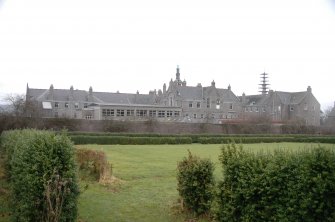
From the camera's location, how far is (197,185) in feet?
29.7

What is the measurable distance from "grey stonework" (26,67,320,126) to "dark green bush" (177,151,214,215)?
6078cm

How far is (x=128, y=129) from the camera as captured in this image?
4922 centimetres

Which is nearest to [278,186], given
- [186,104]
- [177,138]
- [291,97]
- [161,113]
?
[177,138]

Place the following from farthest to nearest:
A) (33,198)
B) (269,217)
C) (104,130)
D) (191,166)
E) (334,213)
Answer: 1. (104,130)
2. (191,166)
3. (33,198)
4. (269,217)
5. (334,213)

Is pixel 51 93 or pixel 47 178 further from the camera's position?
pixel 51 93

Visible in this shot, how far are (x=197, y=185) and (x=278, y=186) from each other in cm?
351

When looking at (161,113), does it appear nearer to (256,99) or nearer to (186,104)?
(186,104)

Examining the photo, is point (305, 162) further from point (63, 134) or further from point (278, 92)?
point (278, 92)

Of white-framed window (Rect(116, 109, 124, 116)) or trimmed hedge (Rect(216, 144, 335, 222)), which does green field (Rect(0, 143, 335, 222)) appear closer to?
trimmed hedge (Rect(216, 144, 335, 222))

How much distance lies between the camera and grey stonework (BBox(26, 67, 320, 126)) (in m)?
72.3

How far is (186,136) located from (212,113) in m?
36.1

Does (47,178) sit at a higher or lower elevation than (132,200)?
higher

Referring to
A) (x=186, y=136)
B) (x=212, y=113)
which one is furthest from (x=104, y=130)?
(x=212, y=113)

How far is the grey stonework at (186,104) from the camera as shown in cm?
7231
